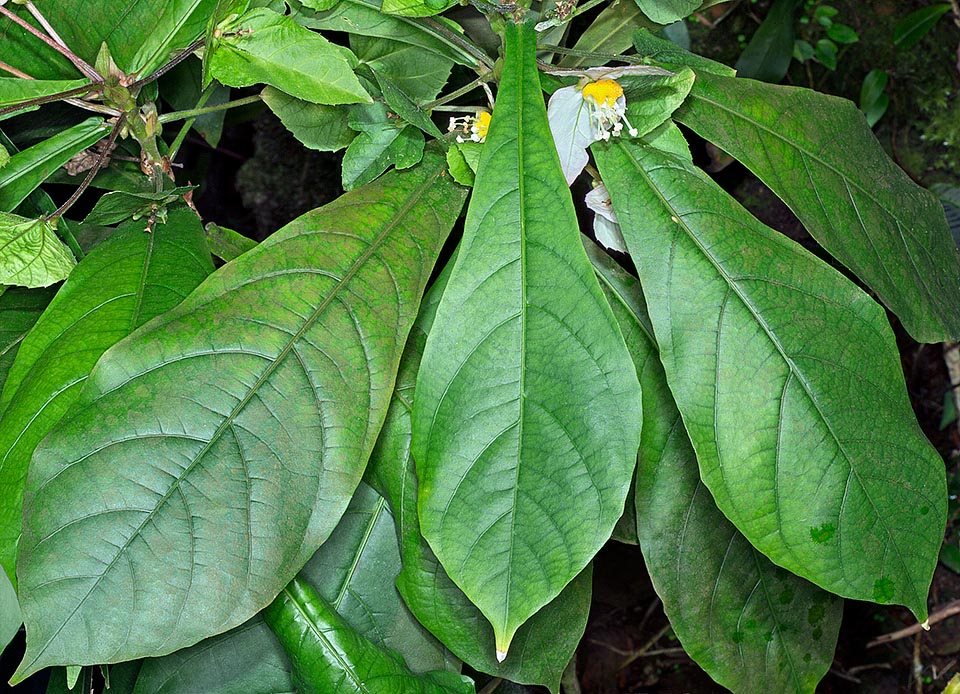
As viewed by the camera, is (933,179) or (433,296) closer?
(433,296)

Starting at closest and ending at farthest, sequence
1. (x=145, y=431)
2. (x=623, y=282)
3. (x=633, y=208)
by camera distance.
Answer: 1. (x=145, y=431)
2. (x=633, y=208)
3. (x=623, y=282)

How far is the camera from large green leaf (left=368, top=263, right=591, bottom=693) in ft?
2.52

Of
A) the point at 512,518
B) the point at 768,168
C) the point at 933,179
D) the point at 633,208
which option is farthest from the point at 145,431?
the point at 933,179

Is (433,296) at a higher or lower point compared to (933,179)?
higher

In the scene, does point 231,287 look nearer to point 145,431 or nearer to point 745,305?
point 145,431

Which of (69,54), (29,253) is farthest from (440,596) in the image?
(69,54)

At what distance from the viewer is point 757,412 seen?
0.68 metres

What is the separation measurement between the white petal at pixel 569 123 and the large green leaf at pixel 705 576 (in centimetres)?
15

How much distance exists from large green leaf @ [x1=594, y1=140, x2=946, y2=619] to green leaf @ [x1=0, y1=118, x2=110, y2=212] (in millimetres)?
505

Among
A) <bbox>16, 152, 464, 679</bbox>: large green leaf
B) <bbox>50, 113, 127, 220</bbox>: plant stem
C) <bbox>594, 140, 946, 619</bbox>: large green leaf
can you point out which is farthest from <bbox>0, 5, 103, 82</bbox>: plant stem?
<bbox>594, 140, 946, 619</bbox>: large green leaf

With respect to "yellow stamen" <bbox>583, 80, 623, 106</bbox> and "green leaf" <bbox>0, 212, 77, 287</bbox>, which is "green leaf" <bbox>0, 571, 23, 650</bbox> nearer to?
"green leaf" <bbox>0, 212, 77, 287</bbox>

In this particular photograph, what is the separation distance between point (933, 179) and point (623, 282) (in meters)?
0.88

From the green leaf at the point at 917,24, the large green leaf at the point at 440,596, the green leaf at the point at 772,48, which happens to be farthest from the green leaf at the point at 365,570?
the green leaf at the point at 917,24

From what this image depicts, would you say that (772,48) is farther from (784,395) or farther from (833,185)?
(784,395)
